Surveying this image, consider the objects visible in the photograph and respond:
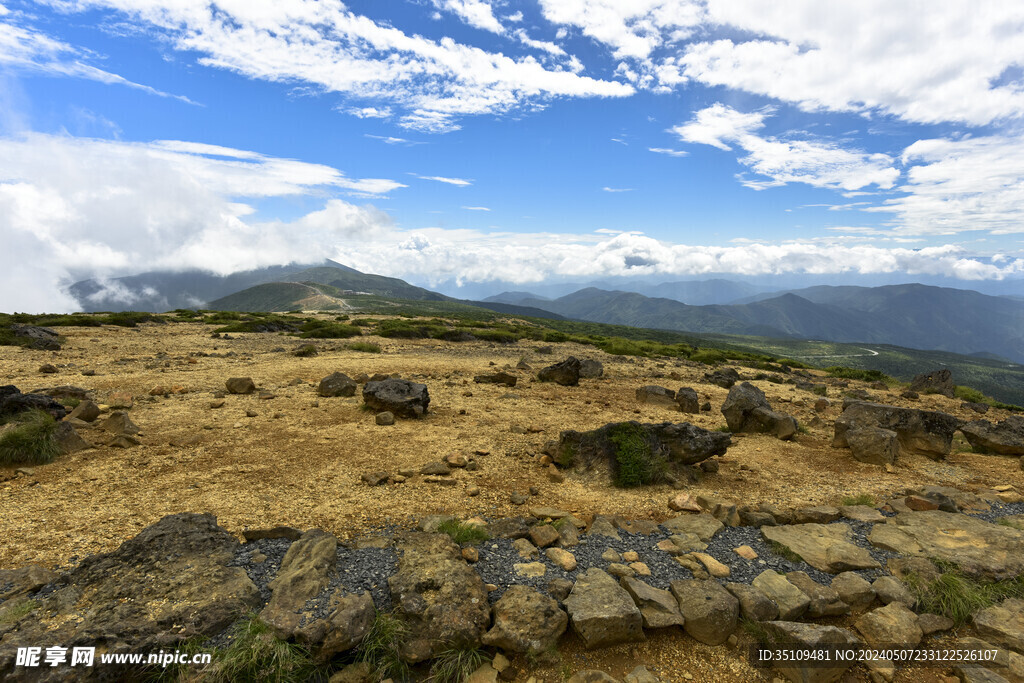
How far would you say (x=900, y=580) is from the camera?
5965mm

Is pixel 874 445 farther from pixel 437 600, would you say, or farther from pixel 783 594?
pixel 437 600

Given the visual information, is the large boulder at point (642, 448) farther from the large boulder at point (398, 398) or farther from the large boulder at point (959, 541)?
the large boulder at point (398, 398)

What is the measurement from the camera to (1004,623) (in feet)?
17.2

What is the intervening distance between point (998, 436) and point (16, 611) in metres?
20.1

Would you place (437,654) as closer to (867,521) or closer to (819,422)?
(867,521)

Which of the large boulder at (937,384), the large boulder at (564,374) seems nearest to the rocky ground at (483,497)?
the large boulder at (564,374)

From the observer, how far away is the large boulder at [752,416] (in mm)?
12594

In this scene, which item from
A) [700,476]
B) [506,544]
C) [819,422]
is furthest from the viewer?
[819,422]

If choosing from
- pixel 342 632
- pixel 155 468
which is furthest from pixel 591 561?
pixel 155 468

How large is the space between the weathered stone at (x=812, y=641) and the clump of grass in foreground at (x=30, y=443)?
1272 centimetres

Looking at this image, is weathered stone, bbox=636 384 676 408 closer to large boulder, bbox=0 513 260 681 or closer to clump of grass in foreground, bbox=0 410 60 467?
large boulder, bbox=0 513 260 681

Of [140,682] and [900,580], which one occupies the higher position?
[900,580]

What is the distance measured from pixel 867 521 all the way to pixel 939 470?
517cm

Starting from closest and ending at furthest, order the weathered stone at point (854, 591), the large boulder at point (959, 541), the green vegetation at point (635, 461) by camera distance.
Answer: the weathered stone at point (854, 591) → the large boulder at point (959, 541) → the green vegetation at point (635, 461)
